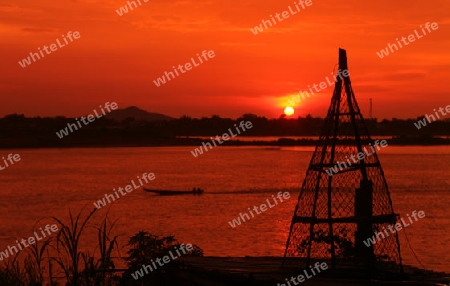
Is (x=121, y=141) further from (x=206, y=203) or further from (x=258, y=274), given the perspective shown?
(x=258, y=274)

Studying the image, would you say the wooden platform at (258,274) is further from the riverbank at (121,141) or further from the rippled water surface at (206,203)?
the riverbank at (121,141)

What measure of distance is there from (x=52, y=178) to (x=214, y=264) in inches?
2516

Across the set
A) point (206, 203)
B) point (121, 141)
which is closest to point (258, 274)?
point (206, 203)

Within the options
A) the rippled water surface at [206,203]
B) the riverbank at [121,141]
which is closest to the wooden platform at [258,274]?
the rippled water surface at [206,203]

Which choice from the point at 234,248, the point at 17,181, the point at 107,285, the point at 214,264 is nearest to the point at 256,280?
the point at 214,264

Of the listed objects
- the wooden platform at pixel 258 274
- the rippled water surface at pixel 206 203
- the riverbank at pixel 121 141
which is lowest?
the wooden platform at pixel 258 274

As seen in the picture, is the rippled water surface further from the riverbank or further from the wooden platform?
the riverbank

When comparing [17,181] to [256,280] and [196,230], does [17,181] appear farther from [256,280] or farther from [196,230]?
[256,280]

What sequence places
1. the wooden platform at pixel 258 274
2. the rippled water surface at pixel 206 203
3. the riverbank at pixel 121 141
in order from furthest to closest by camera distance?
the riverbank at pixel 121 141
the rippled water surface at pixel 206 203
the wooden platform at pixel 258 274

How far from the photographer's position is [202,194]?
171ft

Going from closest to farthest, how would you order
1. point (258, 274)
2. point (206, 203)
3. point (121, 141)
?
point (258, 274) → point (206, 203) → point (121, 141)

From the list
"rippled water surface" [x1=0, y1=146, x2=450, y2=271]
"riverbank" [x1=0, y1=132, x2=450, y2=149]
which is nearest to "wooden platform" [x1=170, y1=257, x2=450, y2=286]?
"rippled water surface" [x1=0, y1=146, x2=450, y2=271]

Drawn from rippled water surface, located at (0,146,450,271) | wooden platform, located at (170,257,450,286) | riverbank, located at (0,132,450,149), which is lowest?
wooden platform, located at (170,257,450,286)

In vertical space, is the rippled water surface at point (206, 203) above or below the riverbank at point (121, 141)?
below
